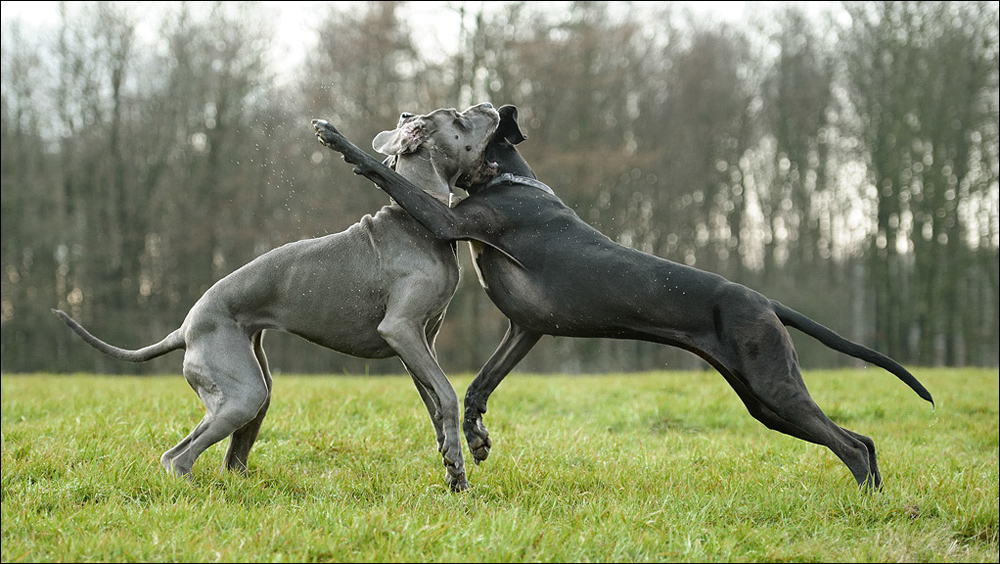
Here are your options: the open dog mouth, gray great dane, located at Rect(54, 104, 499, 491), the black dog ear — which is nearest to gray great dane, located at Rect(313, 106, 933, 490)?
the open dog mouth

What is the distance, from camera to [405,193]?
3.91 m

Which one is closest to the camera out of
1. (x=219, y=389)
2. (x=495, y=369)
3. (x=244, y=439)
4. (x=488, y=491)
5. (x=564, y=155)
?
(x=219, y=389)

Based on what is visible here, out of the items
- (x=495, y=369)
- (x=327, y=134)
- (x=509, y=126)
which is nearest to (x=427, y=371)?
(x=495, y=369)

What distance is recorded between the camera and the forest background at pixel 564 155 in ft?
58.6

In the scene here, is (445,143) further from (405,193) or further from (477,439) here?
(477,439)

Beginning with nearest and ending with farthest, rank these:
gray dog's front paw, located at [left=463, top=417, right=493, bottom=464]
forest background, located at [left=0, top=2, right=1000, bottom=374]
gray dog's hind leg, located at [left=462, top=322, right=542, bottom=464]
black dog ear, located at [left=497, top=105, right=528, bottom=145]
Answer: gray dog's front paw, located at [left=463, top=417, right=493, bottom=464] < gray dog's hind leg, located at [left=462, top=322, right=542, bottom=464] < black dog ear, located at [left=497, top=105, right=528, bottom=145] < forest background, located at [left=0, top=2, right=1000, bottom=374]

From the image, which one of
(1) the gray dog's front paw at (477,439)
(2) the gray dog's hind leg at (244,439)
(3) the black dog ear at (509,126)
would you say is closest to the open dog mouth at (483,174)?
(3) the black dog ear at (509,126)

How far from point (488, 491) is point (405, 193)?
1.63m

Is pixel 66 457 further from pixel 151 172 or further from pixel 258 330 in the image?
pixel 151 172

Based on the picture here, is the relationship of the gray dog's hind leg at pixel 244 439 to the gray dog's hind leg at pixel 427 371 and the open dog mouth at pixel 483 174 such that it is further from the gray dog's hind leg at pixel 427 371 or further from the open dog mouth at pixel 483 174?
A: the open dog mouth at pixel 483 174

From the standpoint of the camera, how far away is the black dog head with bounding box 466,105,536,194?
175 inches

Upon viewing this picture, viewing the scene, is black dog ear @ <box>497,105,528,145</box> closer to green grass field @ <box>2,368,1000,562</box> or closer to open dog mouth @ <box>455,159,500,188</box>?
open dog mouth @ <box>455,159,500,188</box>

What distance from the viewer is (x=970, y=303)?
1995 centimetres

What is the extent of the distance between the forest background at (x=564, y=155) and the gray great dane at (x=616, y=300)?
12663mm
